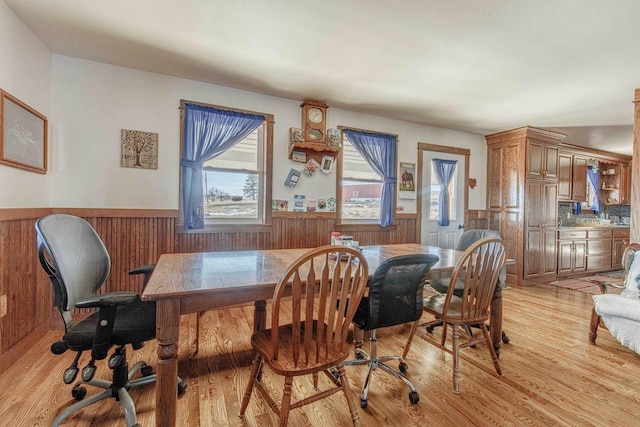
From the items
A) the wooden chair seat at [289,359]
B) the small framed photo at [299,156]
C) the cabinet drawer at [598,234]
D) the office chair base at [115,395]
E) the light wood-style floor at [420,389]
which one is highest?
the small framed photo at [299,156]

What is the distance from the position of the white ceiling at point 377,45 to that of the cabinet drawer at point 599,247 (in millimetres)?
2668

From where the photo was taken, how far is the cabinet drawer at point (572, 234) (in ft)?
16.3

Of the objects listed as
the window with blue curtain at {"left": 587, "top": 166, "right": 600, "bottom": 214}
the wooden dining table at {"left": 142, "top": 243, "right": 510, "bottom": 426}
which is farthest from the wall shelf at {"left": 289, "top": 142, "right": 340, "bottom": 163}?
the window with blue curtain at {"left": 587, "top": 166, "right": 600, "bottom": 214}

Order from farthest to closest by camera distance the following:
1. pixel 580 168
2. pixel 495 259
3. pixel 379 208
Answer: pixel 580 168
pixel 379 208
pixel 495 259

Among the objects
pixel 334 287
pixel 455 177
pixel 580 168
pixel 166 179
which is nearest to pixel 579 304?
pixel 455 177

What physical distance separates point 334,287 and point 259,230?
2.26 meters

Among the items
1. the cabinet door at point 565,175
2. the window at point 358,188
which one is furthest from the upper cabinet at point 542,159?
the window at point 358,188

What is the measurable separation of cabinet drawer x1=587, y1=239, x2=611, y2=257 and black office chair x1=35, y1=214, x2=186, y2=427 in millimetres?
6548

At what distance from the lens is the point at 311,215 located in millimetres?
3773

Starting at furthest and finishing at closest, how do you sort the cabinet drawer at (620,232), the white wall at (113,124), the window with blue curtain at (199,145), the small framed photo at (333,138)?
the cabinet drawer at (620,232), the small framed photo at (333,138), the window with blue curtain at (199,145), the white wall at (113,124)

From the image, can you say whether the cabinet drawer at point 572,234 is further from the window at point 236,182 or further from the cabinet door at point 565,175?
the window at point 236,182

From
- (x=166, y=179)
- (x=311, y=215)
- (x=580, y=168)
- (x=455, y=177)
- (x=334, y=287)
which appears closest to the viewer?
(x=334, y=287)

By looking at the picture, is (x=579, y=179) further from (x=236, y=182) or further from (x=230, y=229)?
(x=230, y=229)

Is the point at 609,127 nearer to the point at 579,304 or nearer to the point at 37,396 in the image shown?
the point at 579,304
